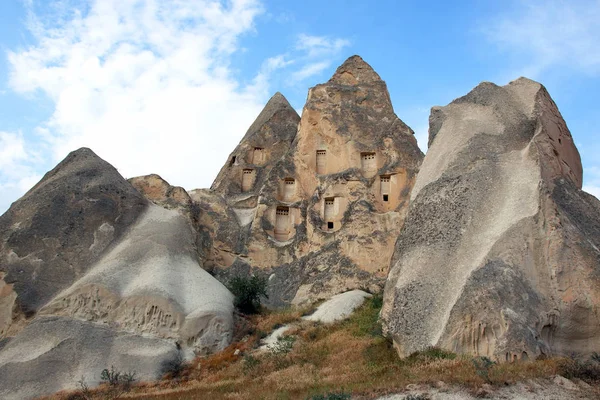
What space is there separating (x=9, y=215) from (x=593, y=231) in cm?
1604

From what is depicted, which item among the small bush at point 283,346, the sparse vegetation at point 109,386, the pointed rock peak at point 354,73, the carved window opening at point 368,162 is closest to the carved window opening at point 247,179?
the pointed rock peak at point 354,73

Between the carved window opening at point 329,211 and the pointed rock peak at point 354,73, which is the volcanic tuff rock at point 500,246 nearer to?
the carved window opening at point 329,211

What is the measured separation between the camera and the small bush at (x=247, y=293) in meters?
18.4

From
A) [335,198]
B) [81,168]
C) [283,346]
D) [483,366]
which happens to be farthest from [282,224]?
Answer: [483,366]

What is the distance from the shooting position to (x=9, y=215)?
59.9ft

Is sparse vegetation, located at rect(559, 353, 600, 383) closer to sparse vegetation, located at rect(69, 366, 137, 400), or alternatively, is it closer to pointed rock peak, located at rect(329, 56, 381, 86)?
sparse vegetation, located at rect(69, 366, 137, 400)

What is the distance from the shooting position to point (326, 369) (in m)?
12.8

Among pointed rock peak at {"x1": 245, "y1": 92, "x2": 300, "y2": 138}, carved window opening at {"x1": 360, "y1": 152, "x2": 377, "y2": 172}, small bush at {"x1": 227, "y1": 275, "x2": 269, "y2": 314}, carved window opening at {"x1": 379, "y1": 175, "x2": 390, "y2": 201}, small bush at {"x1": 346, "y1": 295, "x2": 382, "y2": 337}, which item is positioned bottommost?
small bush at {"x1": 346, "y1": 295, "x2": 382, "y2": 337}

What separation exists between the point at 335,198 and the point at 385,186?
1.83 metres

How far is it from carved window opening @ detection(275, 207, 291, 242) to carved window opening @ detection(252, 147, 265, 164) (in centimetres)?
449

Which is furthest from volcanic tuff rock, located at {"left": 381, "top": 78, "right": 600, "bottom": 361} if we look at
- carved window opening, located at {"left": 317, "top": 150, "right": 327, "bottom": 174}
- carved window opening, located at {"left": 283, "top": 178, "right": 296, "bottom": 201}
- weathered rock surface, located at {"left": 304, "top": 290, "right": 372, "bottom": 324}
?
carved window opening, located at {"left": 283, "top": 178, "right": 296, "bottom": 201}

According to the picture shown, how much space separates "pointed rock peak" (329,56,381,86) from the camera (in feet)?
79.2

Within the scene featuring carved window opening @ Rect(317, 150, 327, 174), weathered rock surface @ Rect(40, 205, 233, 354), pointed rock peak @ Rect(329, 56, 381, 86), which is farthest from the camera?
pointed rock peak @ Rect(329, 56, 381, 86)

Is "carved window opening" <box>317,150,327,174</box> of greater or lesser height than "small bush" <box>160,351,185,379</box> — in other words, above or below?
above
